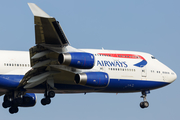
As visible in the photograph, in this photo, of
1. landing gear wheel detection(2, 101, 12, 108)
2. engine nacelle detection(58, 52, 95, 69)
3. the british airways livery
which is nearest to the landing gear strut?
the british airways livery

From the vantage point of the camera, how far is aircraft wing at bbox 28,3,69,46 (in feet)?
79.5

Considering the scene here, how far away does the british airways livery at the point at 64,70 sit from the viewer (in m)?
26.7

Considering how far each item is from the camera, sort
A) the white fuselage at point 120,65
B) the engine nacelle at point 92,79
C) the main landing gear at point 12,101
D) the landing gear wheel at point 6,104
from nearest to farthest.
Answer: the engine nacelle at point 92,79 → the white fuselage at point 120,65 → the main landing gear at point 12,101 → the landing gear wheel at point 6,104

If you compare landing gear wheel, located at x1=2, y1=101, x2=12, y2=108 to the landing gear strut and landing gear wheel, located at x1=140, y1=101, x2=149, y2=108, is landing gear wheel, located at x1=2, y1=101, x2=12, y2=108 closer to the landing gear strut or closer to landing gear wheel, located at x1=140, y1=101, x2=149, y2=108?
the landing gear strut

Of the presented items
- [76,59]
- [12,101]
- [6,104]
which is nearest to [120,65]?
[76,59]

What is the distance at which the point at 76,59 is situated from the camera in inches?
1056

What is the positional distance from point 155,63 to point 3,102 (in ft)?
44.6

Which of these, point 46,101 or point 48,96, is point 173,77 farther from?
point 46,101

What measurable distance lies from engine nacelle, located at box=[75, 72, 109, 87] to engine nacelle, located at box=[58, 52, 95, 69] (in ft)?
7.49

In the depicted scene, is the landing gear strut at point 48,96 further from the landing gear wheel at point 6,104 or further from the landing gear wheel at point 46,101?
the landing gear wheel at point 6,104

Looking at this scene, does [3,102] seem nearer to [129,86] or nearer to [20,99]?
[20,99]

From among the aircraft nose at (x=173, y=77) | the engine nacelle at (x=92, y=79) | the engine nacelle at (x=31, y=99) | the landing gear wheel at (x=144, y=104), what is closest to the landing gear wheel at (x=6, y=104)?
the engine nacelle at (x=31, y=99)

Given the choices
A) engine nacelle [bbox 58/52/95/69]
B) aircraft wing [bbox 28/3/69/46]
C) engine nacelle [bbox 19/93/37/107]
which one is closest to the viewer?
aircraft wing [bbox 28/3/69/46]

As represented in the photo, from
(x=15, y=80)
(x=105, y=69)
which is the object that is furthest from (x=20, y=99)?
(x=105, y=69)
